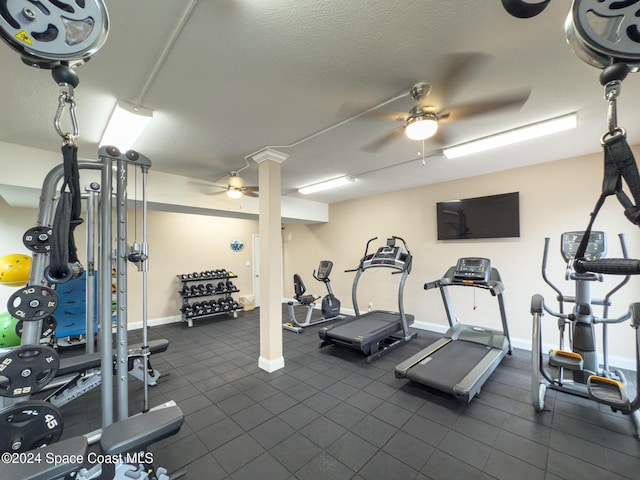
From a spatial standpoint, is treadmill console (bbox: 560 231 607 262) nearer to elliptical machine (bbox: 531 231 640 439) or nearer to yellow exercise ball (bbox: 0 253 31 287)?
elliptical machine (bbox: 531 231 640 439)

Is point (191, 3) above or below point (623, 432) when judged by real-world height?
above

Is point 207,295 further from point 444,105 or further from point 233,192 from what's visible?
point 444,105

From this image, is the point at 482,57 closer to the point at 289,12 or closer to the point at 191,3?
the point at 289,12

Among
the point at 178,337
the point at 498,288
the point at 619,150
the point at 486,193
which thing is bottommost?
the point at 178,337

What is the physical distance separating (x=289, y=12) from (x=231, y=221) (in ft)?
20.1

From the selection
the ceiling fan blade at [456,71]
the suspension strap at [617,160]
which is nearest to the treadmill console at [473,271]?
the ceiling fan blade at [456,71]

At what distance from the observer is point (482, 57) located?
183 cm

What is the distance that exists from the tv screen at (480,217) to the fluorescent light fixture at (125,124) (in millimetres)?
4656

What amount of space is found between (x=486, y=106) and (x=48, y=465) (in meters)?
3.81

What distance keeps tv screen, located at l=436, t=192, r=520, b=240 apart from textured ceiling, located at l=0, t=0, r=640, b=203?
105 centimetres

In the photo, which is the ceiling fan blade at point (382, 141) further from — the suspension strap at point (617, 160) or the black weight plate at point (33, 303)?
the black weight plate at point (33, 303)

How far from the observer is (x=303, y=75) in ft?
6.54

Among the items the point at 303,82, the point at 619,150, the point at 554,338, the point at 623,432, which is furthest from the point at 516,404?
the point at 303,82

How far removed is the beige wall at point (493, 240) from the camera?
3.59 metres
